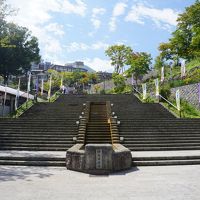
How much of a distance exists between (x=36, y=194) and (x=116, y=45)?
2021 inches

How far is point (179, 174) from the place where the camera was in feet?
33.6

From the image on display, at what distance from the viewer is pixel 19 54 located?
165 ft

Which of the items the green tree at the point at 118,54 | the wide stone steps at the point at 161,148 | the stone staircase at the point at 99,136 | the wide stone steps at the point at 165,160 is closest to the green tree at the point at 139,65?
the green tree at the point at 118,54

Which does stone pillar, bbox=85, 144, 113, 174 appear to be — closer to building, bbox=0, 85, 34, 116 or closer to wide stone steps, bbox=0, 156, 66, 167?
wide stone steps, bbox=0, 156, 66, 167

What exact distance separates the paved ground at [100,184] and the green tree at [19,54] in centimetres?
4007

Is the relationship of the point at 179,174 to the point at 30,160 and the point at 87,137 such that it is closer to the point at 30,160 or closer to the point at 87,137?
the point at 30,160

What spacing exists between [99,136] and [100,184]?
7.88m

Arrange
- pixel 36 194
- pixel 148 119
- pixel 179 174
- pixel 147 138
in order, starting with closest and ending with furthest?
pixel 36 194
pixel 179 174
pixel 147 138
pixel 148 119

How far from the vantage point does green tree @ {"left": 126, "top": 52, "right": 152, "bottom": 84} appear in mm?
50469

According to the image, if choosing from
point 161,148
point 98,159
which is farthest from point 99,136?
point 98,159

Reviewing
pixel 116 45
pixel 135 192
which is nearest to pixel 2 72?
pixel 116 45

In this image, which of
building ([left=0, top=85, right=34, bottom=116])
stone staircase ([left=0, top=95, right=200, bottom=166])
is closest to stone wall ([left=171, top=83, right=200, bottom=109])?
stone staircase ([left=0, top=95, right=200, bottom=166])

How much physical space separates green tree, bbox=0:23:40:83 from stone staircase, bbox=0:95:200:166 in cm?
2800

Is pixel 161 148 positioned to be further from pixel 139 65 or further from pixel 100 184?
pixel 139 65
